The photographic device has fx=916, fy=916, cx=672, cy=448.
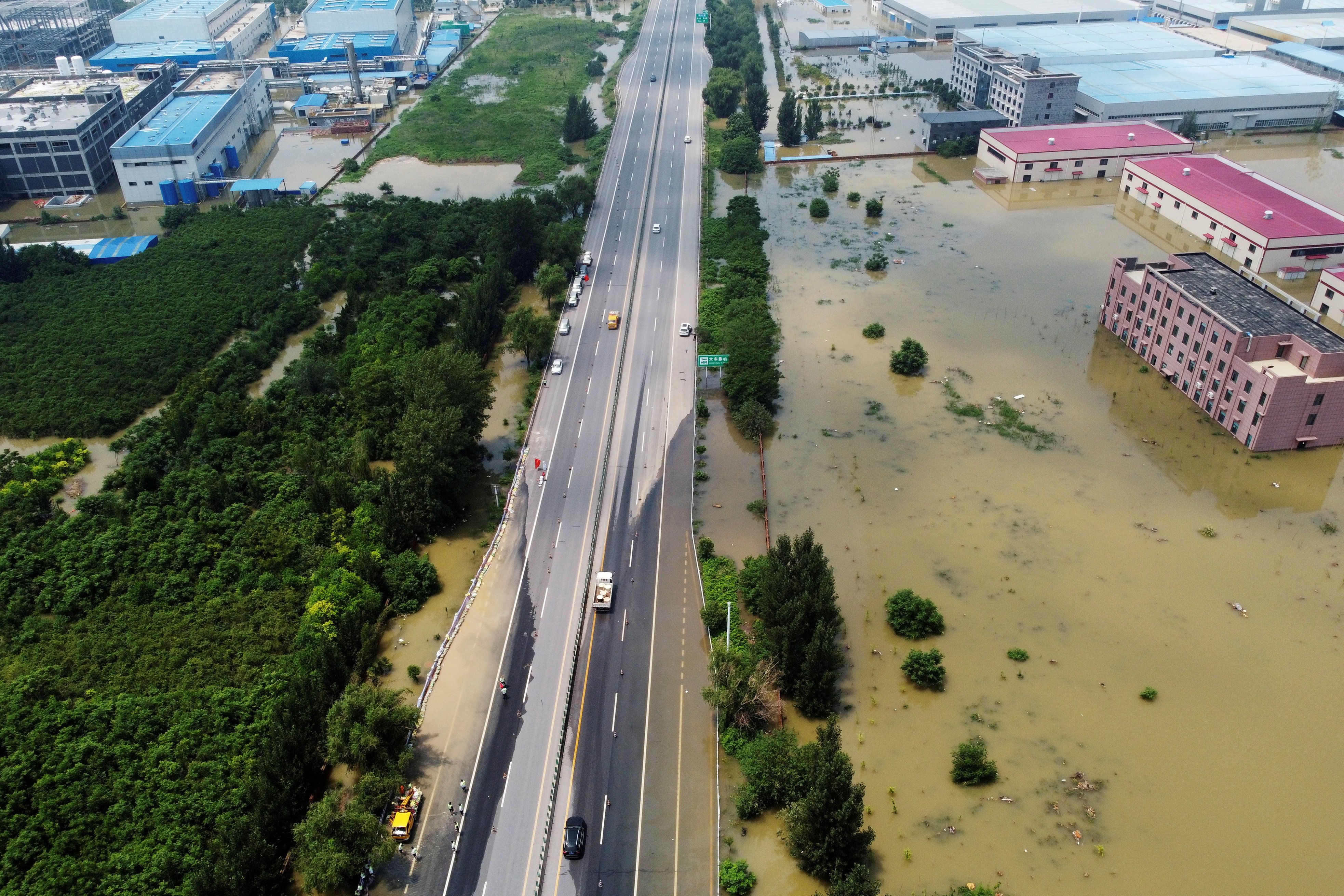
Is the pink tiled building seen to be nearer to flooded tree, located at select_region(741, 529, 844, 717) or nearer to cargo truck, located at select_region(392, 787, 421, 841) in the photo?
flooded tree, located at select_region(741, 529, 844, 717)

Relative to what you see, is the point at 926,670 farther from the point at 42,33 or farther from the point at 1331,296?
the point at 42,33

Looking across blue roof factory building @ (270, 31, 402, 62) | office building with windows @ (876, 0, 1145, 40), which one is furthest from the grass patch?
office building with windows @ (876, 0, 1145, 40)

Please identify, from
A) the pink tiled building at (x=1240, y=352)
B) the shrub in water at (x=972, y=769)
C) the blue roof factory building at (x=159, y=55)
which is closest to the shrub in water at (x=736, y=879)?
the shrub in water at (x=972, y=769)

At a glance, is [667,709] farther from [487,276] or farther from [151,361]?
[151,361]

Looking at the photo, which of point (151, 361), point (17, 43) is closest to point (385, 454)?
point (151, 361)

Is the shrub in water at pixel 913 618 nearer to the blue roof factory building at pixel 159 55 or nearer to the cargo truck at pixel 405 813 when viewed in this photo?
the cargo truck at pixel 405 813

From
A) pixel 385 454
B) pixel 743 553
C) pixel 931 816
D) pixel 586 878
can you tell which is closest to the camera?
pixel 586 878

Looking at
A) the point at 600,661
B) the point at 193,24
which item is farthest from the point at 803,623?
the point at 193,24
